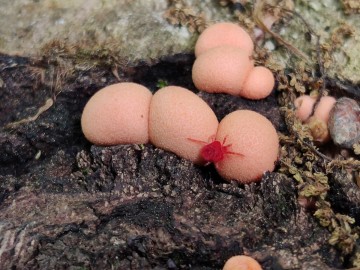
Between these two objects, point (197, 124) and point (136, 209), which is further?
point (197, 124)

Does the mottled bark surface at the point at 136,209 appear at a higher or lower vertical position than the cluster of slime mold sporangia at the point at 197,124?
lower

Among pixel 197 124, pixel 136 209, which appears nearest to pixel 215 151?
pixel 197 124

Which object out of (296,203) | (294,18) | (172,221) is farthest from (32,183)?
(294,18)

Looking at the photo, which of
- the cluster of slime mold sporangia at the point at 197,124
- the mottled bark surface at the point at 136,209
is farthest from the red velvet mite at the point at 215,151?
the mottled bark surface at the point at 136,209

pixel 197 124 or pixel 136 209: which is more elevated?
pixel 197 124

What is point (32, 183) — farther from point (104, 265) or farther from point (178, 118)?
point (178, 118)

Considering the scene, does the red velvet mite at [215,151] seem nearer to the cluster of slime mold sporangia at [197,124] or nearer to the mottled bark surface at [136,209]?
the cluster of slime mold sporangia at [197,124]

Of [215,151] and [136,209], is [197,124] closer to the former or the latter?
[215,151]
